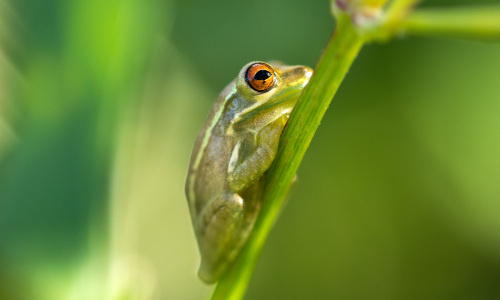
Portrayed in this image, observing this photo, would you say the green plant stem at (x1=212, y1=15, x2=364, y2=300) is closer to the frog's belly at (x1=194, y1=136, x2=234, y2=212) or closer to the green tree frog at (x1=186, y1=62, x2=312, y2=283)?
the green tree frog at (x1=186, y1=62, x2=312, y2=283)

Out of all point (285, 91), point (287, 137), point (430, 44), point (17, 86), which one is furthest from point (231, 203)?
point (430, 44)

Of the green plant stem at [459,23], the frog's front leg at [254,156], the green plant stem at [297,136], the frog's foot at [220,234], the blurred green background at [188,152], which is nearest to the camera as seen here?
the green plant stem at [459,23]

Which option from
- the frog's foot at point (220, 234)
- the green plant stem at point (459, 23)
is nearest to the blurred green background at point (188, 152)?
the frog's foot at point (220, 234)

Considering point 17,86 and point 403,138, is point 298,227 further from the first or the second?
point 17,86

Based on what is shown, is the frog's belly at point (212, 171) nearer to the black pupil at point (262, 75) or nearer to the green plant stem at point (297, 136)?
the black pupil at point (262, 75)

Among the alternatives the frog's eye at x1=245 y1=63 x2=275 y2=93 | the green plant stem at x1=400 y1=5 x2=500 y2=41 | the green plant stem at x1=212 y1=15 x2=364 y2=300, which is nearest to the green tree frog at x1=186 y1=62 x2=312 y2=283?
the frog's eye at x1=245 y1=63 x2=275 y2=93
